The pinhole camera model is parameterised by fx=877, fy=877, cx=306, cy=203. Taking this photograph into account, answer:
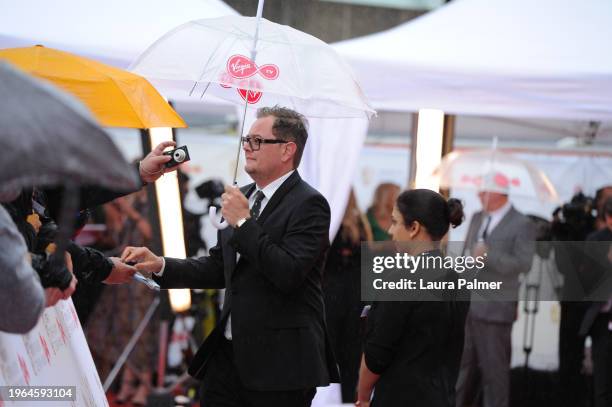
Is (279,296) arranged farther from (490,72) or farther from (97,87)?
(490,72)

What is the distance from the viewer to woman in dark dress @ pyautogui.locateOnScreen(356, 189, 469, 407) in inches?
139

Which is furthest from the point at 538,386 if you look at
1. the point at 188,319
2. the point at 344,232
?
the point at 188,319

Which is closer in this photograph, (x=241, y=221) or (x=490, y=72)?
(x=241, y=221)

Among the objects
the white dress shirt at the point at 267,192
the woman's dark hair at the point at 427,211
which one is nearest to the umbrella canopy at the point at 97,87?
the white dress shirt at the point at 267,192

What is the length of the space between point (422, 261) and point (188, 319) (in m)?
4.50

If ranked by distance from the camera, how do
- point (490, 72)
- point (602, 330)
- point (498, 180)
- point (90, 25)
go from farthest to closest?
point (498, 180) → point (602, 330) → point (490, 72) → point (90, 25)

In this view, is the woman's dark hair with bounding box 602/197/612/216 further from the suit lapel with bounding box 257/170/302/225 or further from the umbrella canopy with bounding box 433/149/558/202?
the suit lapel with bounding box 257/170/302/225

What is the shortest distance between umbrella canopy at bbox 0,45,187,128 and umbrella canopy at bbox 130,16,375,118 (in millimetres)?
182

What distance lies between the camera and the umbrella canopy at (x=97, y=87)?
379 cm

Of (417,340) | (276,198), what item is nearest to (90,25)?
(276,198)

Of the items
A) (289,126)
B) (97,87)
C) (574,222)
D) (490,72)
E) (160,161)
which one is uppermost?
(490,72)

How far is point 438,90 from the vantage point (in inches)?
227

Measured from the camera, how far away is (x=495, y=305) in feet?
21.6

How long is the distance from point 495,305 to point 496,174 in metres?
1.08
